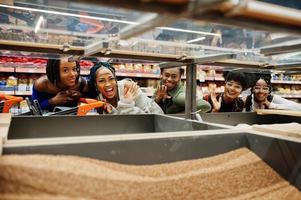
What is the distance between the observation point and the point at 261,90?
389 centimetres

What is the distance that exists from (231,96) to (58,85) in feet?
7.79

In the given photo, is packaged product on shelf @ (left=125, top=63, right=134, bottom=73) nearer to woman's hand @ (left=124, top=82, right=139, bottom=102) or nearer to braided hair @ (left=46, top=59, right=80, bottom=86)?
woman's hand @ (left=124, top=82, right=139, bottom=102)

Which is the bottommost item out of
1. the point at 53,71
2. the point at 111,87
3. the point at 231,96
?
the point at 231,96

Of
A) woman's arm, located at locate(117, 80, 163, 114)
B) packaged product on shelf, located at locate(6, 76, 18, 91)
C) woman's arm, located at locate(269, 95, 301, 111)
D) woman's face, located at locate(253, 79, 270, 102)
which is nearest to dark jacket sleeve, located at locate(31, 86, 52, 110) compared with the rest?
packaged product on shelf, located at locate(6, 76, 18, 91)

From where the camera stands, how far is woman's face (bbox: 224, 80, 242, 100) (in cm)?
361

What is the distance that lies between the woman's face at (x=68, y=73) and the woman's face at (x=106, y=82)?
34 cm

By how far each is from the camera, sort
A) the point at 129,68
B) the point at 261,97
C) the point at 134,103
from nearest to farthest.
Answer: the point at 134,103 → the point at 261,97 → the point at 129,68

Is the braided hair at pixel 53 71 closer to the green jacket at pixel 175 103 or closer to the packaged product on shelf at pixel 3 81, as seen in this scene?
the packaged product on shelf at pixel 3 81

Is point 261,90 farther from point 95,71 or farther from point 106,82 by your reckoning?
point 95,71

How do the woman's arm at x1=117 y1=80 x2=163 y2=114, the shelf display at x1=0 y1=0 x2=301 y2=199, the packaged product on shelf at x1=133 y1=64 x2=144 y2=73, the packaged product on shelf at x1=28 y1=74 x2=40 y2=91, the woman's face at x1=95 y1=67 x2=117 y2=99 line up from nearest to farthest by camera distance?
the shelf display at x1=0 y1=0 x2=301 y2=199, the woman's arm at x1=117 y1=80 x2=163 y2=114, the woman's face at x1=95 y1=67 x2=117 y2=99, the packaged product on shelf at x1=28 y1=74 x2=40 y2=91, the packaged product on shelf at x1=133 y1=64 x2=144 y2=73

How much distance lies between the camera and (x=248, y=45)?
141 centimetres

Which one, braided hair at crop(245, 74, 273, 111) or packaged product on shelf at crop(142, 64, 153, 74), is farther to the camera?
packaged product on shelf at crop(142, 64, 153, 74)

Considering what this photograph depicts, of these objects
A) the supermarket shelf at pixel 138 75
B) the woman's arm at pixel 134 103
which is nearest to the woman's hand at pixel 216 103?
the woman's arm at pixel 134 103

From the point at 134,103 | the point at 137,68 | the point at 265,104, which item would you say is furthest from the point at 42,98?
the point at 265,104
